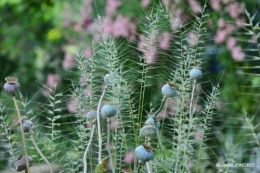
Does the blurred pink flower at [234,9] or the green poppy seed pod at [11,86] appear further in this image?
the blurred pink flower at [234,9]

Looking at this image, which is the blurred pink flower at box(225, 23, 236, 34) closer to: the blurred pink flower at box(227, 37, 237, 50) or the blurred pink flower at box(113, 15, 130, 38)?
the blurred pink flower at box(227, 37, 237, 50)

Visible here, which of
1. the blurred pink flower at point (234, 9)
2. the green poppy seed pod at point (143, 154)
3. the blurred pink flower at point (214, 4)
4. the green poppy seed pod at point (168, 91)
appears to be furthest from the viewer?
the blurred pink flower at point (234, 9)

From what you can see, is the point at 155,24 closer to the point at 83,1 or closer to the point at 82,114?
the point at 82,114

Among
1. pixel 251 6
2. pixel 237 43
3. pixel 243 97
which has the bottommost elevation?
pixel 243 97

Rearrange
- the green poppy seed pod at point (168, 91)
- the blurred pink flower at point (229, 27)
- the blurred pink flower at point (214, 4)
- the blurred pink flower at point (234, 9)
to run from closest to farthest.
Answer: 1. the green poppy seed pod at point (168, 91)
2. the blurred pink flower at point (214, 4)
3. the blurred pink flower at point (234, 9)
4. the blurred pink flower at point (229, 27)

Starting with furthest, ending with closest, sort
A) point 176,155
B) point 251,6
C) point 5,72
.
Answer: point 5,72 → point 251,6 → point 176,155

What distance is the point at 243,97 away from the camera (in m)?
2.46

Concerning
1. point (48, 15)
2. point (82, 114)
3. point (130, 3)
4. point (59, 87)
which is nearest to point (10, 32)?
point (48, 15)

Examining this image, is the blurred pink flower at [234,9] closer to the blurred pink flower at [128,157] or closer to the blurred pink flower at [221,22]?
the blurred pink flower at [221,22]

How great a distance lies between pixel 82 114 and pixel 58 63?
2.34m

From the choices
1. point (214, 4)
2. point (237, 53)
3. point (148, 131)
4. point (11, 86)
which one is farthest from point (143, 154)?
point (237, 53)

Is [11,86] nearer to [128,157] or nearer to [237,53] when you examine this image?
[128,157]

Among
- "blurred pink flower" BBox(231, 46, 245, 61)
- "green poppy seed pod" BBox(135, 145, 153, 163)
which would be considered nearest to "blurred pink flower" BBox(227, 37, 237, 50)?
"blurred pink flower" BBox(231, 46, 245, 61)

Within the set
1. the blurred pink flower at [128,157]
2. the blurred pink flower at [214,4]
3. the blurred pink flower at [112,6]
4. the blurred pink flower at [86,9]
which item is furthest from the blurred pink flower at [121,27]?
the blurred pink flower at [128,157]
